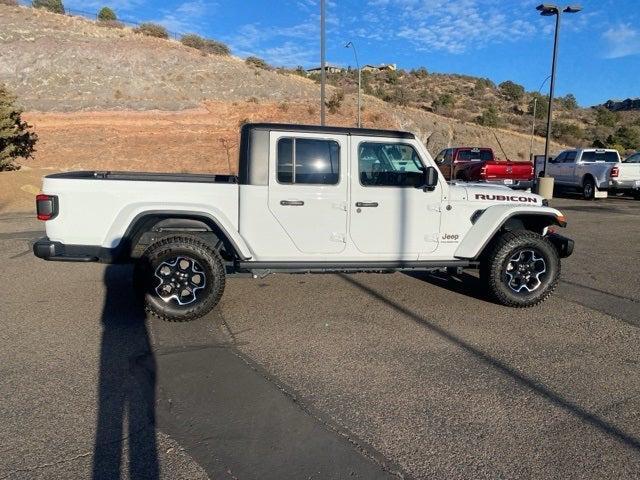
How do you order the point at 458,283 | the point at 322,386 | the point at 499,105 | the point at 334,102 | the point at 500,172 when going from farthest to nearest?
the point at 499,105
the point at 334,102
the point at 500,172
the point at 458,283
the point at 322,386

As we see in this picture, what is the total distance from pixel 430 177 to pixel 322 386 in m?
2.64

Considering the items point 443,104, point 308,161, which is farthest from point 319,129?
point 443,104

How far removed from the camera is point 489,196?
5.77m

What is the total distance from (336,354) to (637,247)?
7.77m

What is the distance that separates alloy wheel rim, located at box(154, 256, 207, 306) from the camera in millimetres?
5141

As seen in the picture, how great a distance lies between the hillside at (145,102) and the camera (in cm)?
3064

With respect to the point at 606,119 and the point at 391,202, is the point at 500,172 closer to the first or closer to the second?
the point at 391,202

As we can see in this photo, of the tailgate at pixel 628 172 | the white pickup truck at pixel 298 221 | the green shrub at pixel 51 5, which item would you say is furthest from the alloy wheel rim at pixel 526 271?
the green shrub at pixel 51 5

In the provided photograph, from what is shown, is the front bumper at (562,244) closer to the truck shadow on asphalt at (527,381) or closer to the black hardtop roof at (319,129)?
the truck shadow on asphalt at (527,381)

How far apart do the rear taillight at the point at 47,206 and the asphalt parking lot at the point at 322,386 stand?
1100 mm

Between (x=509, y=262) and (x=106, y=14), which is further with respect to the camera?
(x=106, y=14)

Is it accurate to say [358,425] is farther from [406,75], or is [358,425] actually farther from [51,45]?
[406,75]

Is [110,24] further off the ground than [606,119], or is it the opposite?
[110,24]

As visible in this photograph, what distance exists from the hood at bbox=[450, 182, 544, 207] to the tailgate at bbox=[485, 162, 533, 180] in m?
12.4
